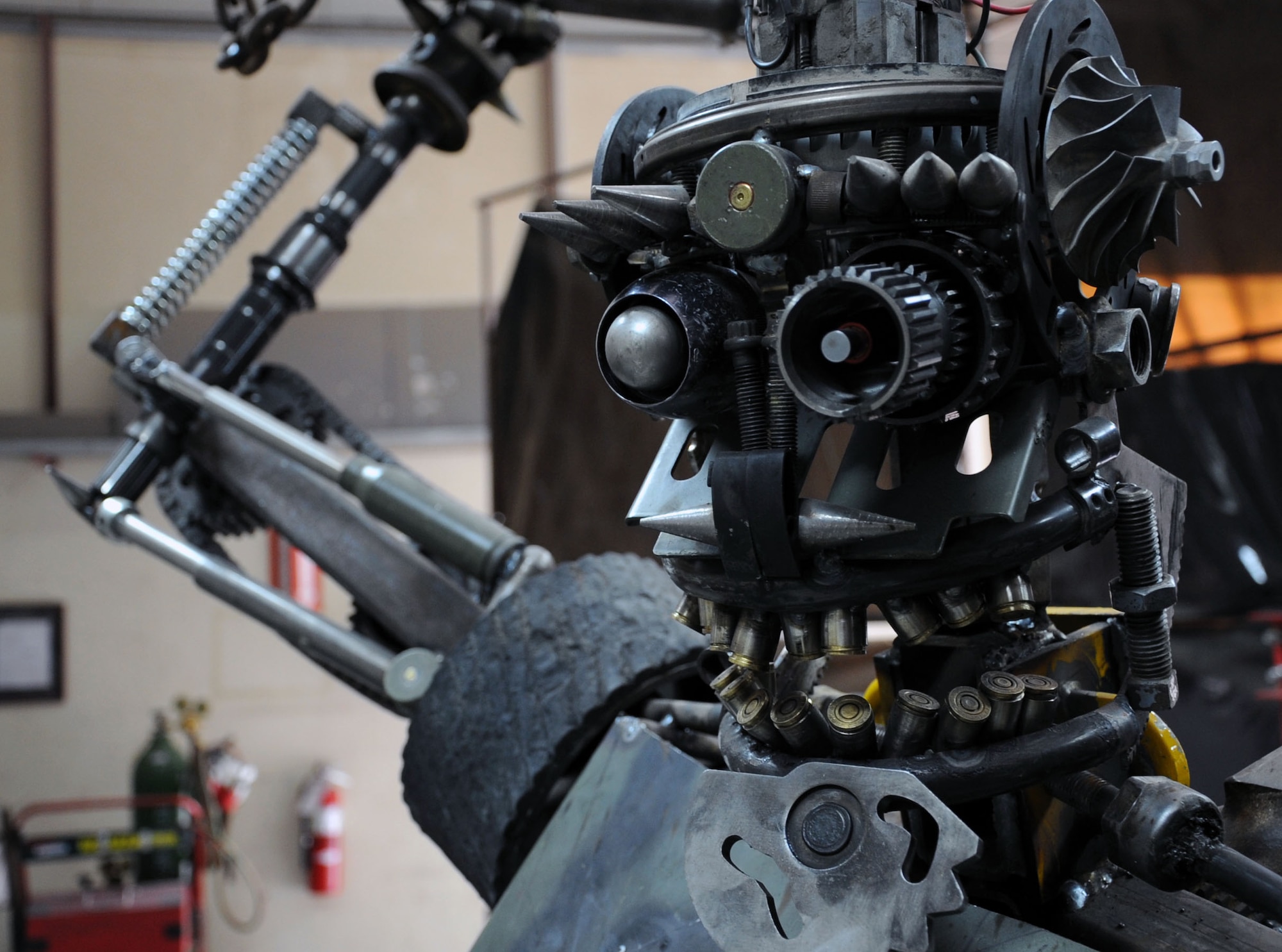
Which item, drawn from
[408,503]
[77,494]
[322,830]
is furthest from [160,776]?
[408,503]

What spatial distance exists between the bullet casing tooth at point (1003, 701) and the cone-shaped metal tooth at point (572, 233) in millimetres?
394

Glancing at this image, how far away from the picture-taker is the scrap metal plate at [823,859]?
655 mm

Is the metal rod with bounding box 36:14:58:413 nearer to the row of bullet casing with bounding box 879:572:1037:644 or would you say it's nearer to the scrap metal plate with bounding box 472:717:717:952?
the scrap metal plate with bounding box 472:717:717:952

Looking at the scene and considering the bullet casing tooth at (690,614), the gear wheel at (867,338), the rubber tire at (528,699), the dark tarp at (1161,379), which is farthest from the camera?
the dark tarp at (1161,379)

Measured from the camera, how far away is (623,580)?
3.95ft

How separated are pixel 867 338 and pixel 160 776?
3442 mm

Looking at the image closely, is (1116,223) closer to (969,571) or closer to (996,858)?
(969,571)

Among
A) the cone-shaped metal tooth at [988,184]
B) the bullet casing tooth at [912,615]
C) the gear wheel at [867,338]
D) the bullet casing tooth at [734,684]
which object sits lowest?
the bullet casing tooth at [734,684]

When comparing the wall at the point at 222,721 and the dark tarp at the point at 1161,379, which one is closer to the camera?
the dark tarp at the point at 1161,379

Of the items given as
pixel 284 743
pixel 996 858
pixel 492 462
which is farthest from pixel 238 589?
pixel 284 743

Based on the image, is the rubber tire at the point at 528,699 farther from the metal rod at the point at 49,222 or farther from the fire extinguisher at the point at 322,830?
the metal rod at the point at 49,222

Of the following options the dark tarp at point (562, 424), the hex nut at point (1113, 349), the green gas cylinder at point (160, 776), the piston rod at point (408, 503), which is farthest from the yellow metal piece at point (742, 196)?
the green gas cylinder at point (160, 776)

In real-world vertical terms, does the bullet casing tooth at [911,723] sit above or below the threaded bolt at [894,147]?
below

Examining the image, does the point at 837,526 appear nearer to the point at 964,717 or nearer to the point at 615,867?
the point at 964,717
